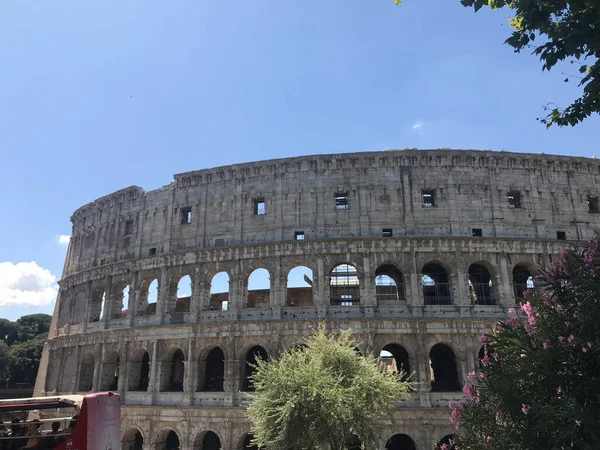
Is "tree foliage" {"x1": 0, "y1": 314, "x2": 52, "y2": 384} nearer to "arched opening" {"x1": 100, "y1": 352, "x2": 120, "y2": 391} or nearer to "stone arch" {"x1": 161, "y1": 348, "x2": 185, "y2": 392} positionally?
"arched opening" {"x1": 100, "y1": 352, "x2": 120, "y2": 391}

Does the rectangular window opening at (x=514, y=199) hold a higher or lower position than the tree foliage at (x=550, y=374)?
higher

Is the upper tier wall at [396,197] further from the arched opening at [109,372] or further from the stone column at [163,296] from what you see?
the arched opening at [109,372]

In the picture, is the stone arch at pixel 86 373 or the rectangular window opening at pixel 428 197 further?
the stone arch at pixel 86 373

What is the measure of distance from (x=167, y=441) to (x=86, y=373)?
736 centimetres

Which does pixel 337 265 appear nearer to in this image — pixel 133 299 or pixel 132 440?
pixel 133 299

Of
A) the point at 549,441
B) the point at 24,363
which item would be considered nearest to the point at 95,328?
the point at 549,441

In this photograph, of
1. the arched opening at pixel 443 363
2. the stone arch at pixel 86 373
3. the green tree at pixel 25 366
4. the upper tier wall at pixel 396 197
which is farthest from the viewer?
the green tree at pixel 25 366

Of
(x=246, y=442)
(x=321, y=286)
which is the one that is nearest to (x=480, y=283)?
(x=321, y=286)

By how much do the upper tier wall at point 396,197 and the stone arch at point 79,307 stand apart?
9.08 m

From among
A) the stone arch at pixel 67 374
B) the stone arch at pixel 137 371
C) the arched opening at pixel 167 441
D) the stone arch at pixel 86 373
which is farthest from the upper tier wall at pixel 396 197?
the stone arch at pixel 67 374

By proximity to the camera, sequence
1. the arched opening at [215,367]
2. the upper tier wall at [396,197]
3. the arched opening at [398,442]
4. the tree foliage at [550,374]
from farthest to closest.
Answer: the arched opening at [215,367]
the upper tier wall at [396,197]
the arched opening at [398,442]
the tree foliage at [550,374]

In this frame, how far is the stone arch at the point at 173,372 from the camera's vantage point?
81.5 feet

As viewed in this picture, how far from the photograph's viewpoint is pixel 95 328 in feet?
92.3

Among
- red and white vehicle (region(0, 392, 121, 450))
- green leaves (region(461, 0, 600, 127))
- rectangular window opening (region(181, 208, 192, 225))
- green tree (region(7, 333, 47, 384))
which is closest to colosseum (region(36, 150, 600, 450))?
rectangular window opening (region(181, 208, 192, 225))
